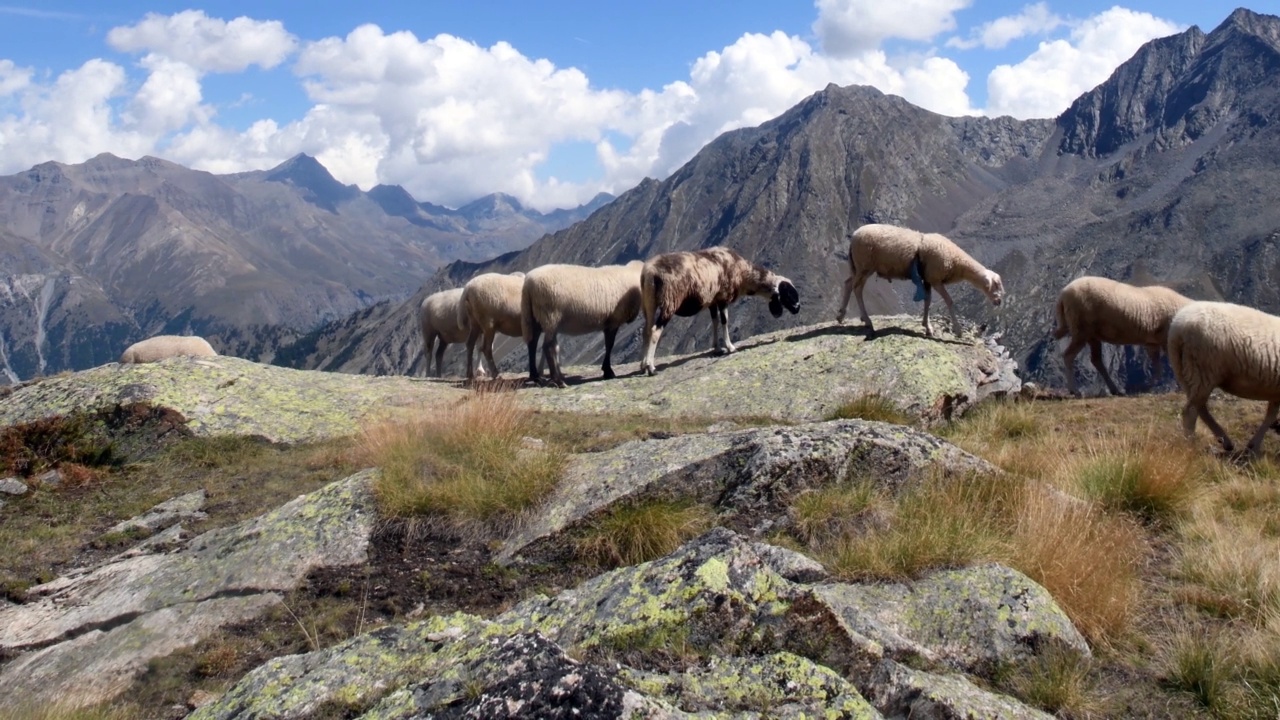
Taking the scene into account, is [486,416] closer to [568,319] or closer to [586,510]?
[586,510]

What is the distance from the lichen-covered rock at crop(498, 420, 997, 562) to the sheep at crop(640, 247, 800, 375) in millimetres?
10987

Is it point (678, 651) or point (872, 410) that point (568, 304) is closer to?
point (872, 410)

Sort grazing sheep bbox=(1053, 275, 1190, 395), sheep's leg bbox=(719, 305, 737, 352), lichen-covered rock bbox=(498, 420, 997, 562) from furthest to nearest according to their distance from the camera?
1. grazing sheep bbox=(1053, 275, 1190, 395)
2. sheep's leg bbox=(719, 305, 737, 352)
3. lichen-covered rock bbox=(498, 420, 997, 562)

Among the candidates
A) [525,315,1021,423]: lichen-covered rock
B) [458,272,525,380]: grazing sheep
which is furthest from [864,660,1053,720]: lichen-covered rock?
[458,272,525,380]: grazing sheep

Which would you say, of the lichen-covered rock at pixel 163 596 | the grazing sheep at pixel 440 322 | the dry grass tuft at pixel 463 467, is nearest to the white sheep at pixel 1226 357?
the dry grass tuft at pixel 463 467

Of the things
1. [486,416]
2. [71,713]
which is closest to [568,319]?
[486,416]

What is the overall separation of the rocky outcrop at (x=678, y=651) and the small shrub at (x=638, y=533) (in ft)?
5.34

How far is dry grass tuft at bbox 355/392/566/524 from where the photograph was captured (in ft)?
29.6

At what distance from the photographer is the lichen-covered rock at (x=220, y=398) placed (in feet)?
49.0

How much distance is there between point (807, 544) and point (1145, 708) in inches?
119

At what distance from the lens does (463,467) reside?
31.9 ft

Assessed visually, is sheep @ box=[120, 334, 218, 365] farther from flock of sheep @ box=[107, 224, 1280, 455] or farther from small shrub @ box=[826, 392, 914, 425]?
small shrub @ box=[826, 392, 914, 425]

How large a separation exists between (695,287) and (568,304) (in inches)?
124

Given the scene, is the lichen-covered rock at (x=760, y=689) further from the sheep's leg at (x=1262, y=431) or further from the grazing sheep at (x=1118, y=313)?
the grazing sheep at (x=1118, y=313)
